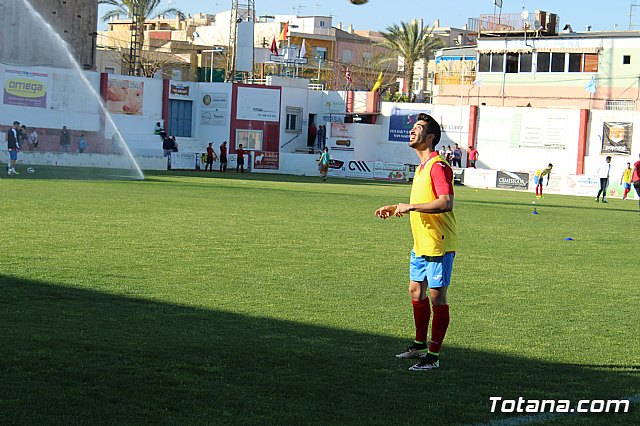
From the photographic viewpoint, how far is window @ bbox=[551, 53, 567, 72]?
7494 centimetres

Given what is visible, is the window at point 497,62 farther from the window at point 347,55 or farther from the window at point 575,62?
the window at point 347,55

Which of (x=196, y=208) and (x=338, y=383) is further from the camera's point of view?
(x=196, y=208)

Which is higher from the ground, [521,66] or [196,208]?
[521,66]

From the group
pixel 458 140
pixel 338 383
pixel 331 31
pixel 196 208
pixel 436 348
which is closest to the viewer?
pixel 338 383

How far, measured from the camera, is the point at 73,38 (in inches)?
2719

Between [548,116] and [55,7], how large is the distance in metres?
32.5

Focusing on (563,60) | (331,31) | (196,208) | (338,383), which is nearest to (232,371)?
(338,383)

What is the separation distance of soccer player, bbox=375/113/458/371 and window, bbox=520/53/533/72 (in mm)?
70099

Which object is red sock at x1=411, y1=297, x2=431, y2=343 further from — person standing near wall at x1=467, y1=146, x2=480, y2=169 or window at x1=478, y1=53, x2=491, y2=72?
window at x1=478, y1=53, x2=491, y2=72

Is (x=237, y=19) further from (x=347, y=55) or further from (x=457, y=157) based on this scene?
(x=347, y=55)

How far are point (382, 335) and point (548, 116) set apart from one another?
54.9 meters

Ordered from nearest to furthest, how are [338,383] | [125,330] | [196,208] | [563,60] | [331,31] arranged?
[338,383], [125,330], [196,208], [563,60], [331,31]

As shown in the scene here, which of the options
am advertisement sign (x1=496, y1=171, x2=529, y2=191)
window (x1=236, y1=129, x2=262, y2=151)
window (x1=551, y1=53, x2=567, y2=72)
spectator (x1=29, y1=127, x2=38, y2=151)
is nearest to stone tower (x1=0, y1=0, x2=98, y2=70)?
spectator (x1=29, y1=127, x2=38, y2=151)

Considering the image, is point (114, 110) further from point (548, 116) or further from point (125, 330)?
point (125, 330)
